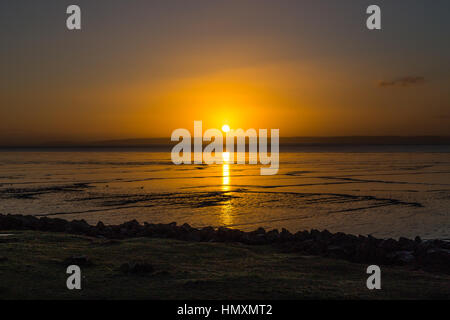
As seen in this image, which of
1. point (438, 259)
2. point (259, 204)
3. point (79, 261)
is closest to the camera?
point (79, 261)

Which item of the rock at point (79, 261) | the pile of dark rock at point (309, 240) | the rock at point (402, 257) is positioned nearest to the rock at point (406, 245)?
the pile of dark rock at point (309, 240)

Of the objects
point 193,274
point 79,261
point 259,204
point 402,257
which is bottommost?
point 259,204

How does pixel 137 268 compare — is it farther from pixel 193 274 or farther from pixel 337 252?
pixel 337 252

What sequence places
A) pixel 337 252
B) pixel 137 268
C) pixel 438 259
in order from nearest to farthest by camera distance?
1. pixel 137 268
2. pixel 438 259
3. pixel 337 252

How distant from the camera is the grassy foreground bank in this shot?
8.03 metres

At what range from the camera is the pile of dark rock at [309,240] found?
11.1m

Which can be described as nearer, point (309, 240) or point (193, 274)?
point (193, 274)

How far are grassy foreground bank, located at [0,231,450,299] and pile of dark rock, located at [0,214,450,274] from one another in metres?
0.61

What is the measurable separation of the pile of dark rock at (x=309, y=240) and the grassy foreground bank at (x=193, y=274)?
2.01ft

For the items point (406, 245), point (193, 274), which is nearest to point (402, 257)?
point (406, 245)

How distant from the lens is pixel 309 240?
500 inches

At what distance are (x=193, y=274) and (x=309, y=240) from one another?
4.54 m
